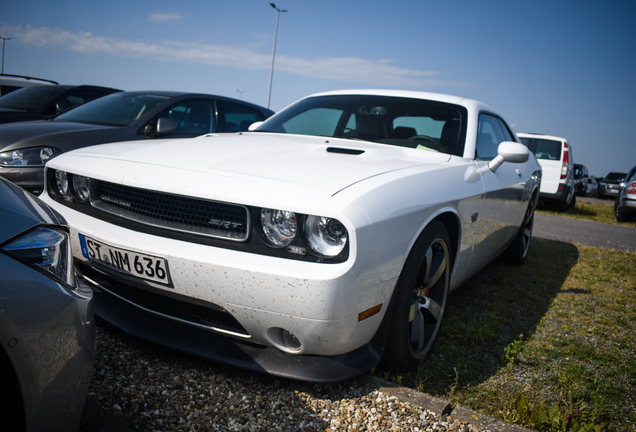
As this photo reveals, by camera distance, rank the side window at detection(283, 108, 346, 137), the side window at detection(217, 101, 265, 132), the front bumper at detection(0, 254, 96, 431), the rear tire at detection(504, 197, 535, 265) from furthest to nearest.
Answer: the side window at detection(217, 101, 265, 132) → the rear tire at detection(504, 197, 535, 265) → the side window at detection(283, 108, 346, 137) → the front bumper at detection(0, 254, 96, 431)

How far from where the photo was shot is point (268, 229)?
174 centimetres

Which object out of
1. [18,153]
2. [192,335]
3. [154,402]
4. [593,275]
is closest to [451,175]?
[192,335]

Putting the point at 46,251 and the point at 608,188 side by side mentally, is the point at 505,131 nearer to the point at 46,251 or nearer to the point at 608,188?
the point at 46,251

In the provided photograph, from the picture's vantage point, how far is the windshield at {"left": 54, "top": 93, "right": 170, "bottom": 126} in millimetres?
4863

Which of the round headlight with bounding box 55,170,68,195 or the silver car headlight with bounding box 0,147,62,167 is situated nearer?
the round headlight with bounding box 55,170,68,195

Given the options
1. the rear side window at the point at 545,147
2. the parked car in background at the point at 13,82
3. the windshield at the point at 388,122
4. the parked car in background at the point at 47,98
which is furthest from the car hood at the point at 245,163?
the parked car in background at the point at 13,82

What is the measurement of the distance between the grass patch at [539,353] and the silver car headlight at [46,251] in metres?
1.49

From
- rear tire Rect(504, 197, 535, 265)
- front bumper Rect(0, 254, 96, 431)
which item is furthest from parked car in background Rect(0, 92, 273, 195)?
rear tire Rect(504, 197, 535, 265)

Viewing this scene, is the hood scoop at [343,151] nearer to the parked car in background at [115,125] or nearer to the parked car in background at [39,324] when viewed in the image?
the parked car in background at [39,324]

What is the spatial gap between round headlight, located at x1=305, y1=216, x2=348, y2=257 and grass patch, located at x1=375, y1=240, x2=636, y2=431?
839 millimetres

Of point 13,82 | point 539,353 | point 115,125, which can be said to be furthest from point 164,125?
point 13,82

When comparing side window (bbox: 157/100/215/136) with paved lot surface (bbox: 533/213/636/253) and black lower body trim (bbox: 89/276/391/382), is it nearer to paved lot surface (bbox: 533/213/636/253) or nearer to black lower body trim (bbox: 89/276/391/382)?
black lower body trim (bbox: 89/276/391/382)

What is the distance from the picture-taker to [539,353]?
8.74 feet

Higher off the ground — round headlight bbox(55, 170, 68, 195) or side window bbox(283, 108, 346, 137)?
side window bbox(283, 108, 346, 137)
